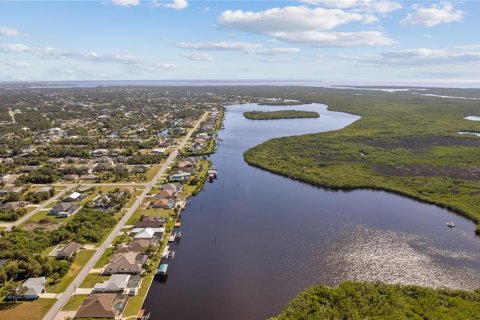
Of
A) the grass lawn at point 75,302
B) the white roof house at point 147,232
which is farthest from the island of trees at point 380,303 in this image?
the white roof house at point 147,232

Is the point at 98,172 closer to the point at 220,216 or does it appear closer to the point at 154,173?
the point at 154,173

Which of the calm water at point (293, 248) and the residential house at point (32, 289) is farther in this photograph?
the calm water at point (293, 248)

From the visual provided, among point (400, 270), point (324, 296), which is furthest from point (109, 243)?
point (400, 270)

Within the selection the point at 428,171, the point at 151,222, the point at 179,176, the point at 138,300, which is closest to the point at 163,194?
the point at 179,176

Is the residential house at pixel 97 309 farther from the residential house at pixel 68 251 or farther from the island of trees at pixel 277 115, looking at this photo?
the island of trees at pixel 277 115

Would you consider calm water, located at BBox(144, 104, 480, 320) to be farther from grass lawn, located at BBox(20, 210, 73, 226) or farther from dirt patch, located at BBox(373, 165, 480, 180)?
grass lawn, located at BBox(20, 210, 73, 226)

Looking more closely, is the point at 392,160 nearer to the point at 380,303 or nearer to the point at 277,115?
the point at 380,303
